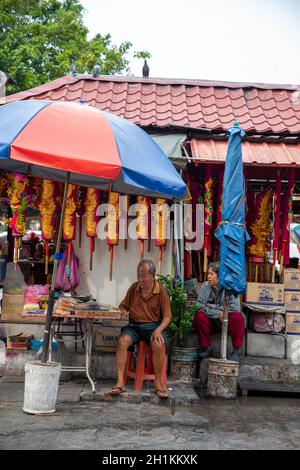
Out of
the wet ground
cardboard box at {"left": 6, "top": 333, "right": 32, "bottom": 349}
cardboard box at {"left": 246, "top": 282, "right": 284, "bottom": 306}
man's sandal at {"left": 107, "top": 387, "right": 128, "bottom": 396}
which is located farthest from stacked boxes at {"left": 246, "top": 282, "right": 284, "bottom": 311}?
cardboard box at {"left": 6, "top": 333, "right": 32, "bottom": 349}

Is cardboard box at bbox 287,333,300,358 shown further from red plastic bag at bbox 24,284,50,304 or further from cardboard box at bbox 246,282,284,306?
red plastic bag at bbox 24,284,50,304

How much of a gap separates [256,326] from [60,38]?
1914 centimetres

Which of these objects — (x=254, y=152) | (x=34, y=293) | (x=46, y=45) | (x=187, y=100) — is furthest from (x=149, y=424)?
(x=46, y=45)

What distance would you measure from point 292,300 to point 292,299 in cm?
1

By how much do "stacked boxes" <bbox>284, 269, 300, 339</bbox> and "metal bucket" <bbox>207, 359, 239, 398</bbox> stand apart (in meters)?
1.43

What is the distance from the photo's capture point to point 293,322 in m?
8.70

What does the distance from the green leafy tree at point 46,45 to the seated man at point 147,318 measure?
1669 centimetres

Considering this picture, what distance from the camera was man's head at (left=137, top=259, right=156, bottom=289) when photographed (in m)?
7.43

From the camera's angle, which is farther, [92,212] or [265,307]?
[265,307]

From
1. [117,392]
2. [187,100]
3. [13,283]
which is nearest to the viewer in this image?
[117,392]

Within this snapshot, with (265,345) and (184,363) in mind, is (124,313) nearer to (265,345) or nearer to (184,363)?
(184,363)

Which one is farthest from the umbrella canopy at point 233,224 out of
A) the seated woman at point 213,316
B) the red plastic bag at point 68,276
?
the red plastic bag at point 68,276

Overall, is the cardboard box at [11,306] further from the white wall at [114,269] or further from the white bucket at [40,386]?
the white bucket at [40,386]

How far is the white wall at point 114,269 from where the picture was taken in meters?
8.66
